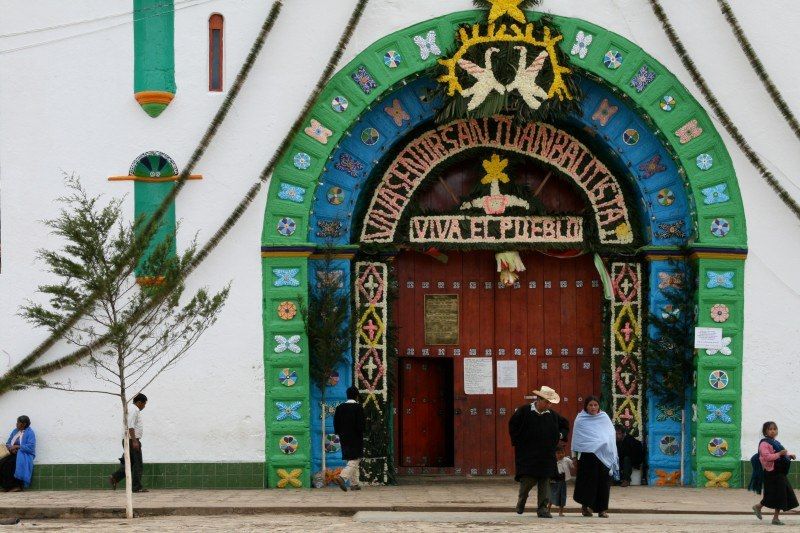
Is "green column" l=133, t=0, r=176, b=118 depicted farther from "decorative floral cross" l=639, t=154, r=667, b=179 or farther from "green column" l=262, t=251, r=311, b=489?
"decorative floral cross" l=639, t=154, r=667, b=179

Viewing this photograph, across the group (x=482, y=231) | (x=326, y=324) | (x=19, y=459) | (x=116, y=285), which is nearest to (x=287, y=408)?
(x=326, y=324)

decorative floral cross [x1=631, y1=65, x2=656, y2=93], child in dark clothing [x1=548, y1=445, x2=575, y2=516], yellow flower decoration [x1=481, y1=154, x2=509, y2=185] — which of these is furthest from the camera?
yellow flower decoration [x1=481, y1=154, x2=509, y2=185]

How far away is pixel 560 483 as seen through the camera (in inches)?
735

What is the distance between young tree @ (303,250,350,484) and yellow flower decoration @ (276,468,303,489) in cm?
34

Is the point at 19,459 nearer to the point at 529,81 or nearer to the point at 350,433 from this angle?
the point at 350,433

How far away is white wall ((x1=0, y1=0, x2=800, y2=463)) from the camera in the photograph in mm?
21031

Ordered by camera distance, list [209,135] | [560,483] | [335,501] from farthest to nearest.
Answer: [209,135] → [335,501] → [560,483]

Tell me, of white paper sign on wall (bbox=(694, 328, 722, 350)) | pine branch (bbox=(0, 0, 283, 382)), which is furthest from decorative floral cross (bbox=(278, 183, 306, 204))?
white paper sign on wall (bbox=(694, 328, 722, 350))

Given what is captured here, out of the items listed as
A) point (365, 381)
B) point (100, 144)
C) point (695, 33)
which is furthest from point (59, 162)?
point (695, 33)

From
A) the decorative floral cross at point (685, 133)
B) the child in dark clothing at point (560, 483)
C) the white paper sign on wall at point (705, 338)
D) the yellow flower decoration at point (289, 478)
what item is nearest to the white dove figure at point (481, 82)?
the decorative floral cross at point (685, 133)

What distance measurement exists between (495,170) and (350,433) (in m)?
4.05

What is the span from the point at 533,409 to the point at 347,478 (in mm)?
3364

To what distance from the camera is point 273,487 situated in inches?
829

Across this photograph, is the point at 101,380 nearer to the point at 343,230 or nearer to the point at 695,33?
the point at 343,230
